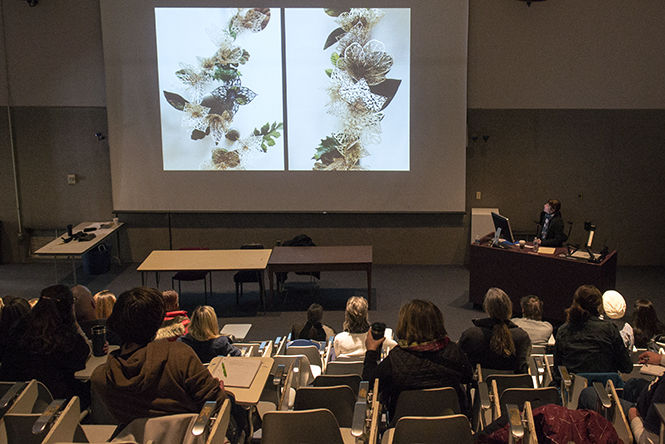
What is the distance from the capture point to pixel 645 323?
14.5 feet

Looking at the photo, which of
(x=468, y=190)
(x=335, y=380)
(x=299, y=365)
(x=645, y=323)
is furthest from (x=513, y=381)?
(x=468, y=190)

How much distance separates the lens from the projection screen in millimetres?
8242

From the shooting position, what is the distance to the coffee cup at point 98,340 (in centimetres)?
364

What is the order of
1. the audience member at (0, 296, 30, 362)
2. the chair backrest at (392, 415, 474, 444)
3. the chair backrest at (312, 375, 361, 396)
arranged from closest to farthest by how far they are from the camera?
the chair backrest at (392, 415, 474, 444)
the chair backrest at (312, 375, 361, 396)
the audience member at (0, 296, 30, 362)

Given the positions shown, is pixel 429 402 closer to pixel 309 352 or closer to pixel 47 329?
pixel 309 352

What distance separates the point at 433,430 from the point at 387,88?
632cm

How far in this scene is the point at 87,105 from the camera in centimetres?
870

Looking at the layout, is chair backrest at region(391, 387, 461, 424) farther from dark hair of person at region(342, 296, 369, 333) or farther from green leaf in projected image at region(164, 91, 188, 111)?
green leaf in projected image at region(164, 91, 188, 111)

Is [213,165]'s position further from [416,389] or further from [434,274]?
[416,389]

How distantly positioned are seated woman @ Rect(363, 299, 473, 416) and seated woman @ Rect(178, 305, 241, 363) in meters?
1.33

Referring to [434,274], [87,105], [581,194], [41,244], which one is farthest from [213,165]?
[581,194]

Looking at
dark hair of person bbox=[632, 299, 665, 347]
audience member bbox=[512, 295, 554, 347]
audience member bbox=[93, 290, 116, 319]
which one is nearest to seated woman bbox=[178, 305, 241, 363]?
audience member bbox=[93, 290, 116, 319]

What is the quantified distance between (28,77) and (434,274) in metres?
6.39

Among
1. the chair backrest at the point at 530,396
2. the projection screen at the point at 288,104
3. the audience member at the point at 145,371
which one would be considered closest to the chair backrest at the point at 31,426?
the audience member at the point at 145,371
